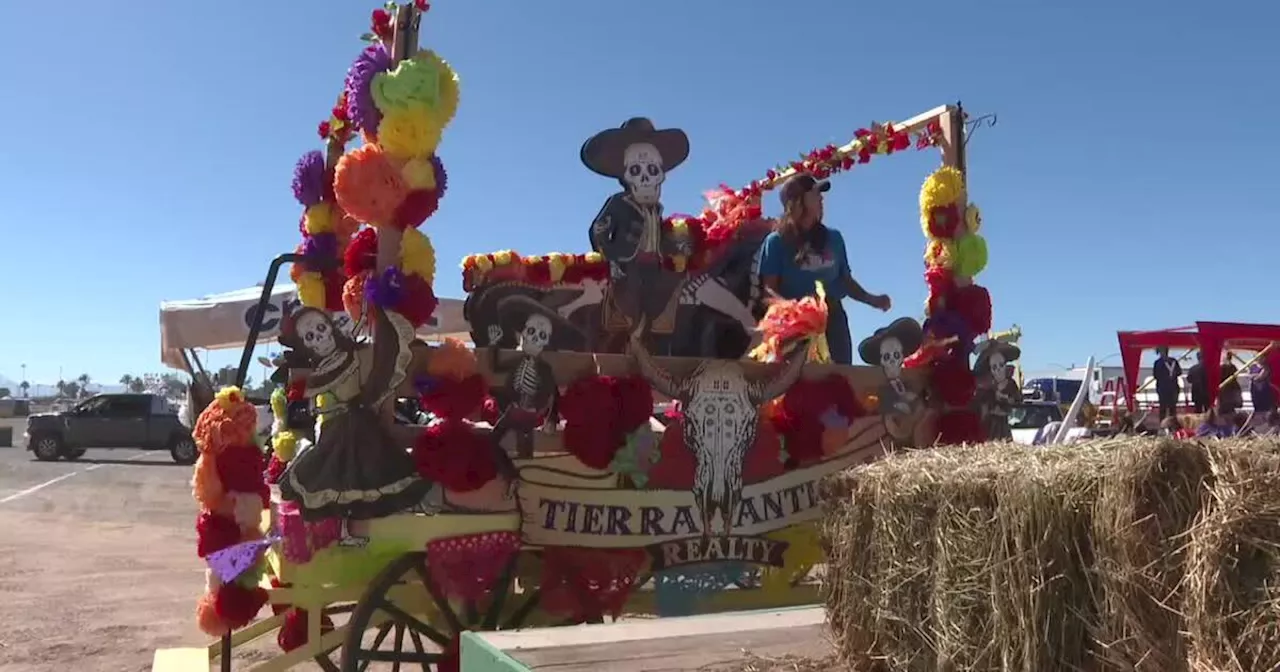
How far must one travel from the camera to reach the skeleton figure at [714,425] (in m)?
4.60

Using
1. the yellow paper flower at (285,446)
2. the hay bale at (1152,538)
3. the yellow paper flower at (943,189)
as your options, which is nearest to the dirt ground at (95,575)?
the yellow paper flower at (285,446)

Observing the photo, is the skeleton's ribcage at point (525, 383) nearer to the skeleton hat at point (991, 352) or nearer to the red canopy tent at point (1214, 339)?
the skeleton hat at point (991, 352)

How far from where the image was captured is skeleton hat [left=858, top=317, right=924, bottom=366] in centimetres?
522

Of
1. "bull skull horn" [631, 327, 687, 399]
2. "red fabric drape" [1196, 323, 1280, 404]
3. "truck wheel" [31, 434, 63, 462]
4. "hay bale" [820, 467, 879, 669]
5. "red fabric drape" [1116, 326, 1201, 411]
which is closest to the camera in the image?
"hay bale" [820, 467, 879, 669]

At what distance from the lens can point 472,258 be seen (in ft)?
17.2

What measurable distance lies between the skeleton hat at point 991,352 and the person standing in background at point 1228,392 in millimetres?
7873

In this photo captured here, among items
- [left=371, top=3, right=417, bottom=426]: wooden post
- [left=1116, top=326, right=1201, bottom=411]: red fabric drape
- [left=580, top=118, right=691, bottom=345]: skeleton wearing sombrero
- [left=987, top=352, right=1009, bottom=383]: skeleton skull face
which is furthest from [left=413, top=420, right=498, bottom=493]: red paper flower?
[left=1116, top=326, right=1201, bottom=411]: red fabric drape

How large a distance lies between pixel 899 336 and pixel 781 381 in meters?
0.78

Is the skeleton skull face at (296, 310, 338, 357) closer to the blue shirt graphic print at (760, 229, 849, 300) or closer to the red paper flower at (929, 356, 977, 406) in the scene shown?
the blue shirt graphic print at (760, 229, 849, 300)

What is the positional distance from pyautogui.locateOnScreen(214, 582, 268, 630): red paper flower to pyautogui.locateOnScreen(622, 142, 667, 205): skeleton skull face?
241cm

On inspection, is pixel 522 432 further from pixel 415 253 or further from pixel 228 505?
pixel 228 505

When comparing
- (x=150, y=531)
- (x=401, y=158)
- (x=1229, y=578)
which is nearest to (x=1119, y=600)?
(x=1229, y=578)

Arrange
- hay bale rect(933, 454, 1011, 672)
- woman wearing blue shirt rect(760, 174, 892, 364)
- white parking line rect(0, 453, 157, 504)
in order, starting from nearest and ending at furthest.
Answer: hay bale rect(933, 454, 1011, 672), woman wearing blue shirt rect(760, 174, 892, 364), white parking line rect(0, 453, 157, 504)

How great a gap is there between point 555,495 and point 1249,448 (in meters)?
2.97
